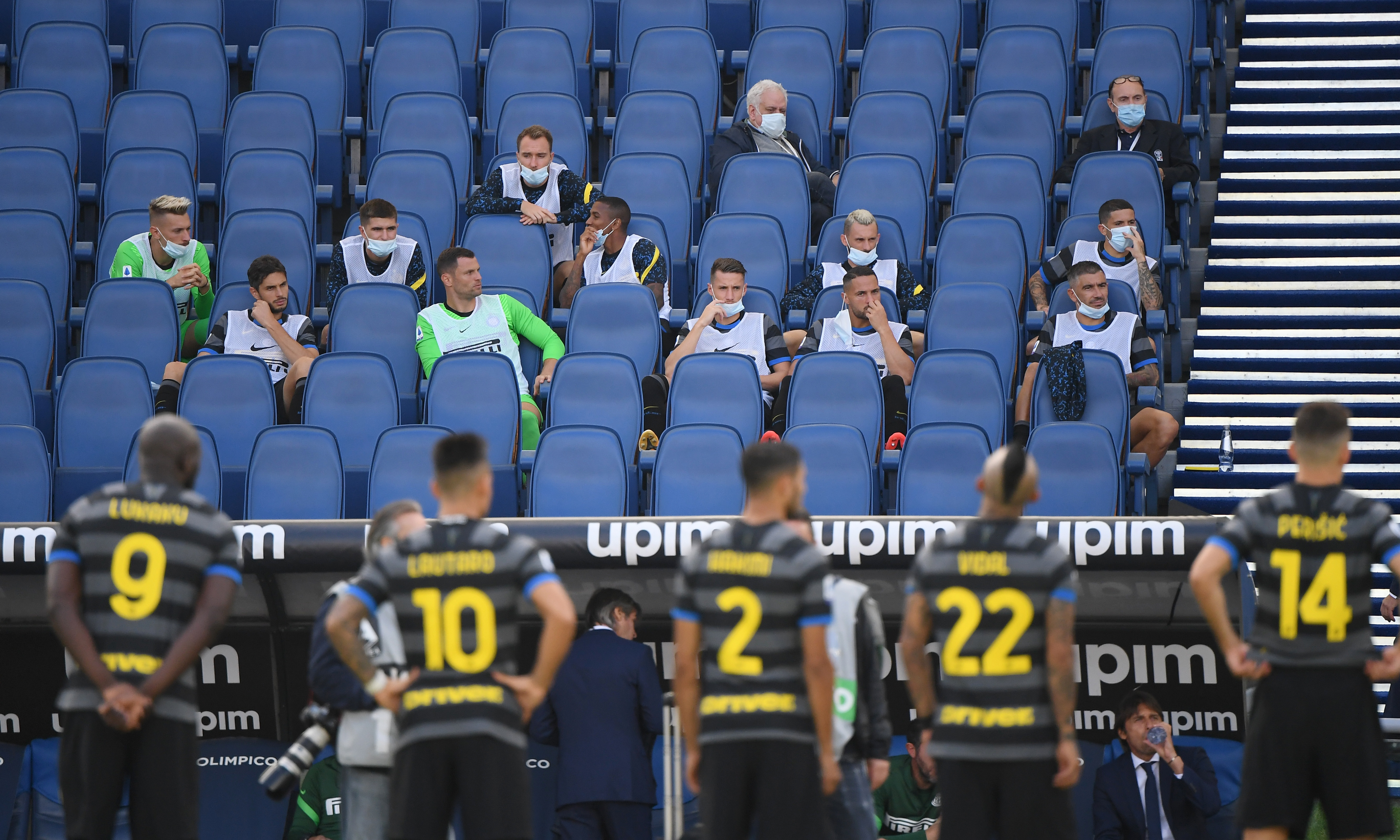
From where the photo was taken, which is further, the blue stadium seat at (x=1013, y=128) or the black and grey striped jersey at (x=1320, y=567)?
the blue stadium seat at (x=1013, y=128)

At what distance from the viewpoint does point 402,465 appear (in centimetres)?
773

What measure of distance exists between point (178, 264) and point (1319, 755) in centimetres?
660

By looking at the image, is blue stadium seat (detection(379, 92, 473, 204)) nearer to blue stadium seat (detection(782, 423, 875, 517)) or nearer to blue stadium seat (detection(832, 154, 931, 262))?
blue stadium seat (detection(832, 154, 931, 262))

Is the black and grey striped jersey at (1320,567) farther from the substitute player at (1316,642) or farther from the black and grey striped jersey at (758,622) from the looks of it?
the black and grey striped jersey at (758,622)

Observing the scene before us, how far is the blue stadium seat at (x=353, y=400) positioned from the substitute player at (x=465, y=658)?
12.3 ft

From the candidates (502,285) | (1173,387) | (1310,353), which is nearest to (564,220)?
(502,285)

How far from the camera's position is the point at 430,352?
8680 millimetres

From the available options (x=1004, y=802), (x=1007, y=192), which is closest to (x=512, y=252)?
(x=1007, y=192)

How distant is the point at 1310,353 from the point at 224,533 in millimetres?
6839

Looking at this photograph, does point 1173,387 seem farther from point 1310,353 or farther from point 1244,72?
point 1244,72

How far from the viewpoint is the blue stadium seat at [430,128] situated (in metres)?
10.2

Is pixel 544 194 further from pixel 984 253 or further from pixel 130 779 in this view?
pixel 130 779

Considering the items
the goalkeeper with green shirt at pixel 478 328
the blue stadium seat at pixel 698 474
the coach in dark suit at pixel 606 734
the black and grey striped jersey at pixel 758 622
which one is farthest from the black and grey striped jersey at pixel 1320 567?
the goalkeeper with green shirt at pixel 478 328

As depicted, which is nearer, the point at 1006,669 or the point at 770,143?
the point at 1006,669
